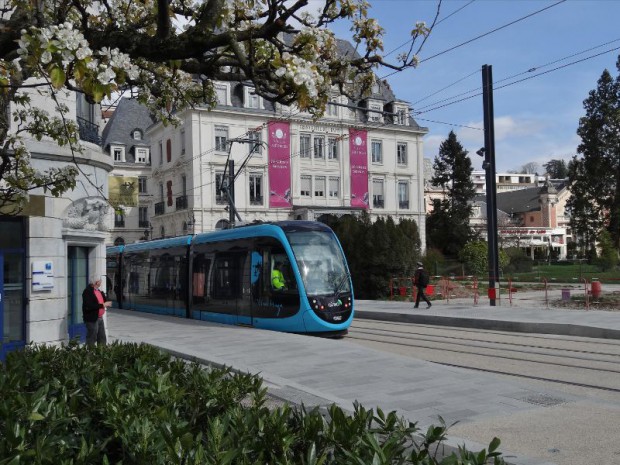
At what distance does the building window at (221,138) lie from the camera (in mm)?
51625

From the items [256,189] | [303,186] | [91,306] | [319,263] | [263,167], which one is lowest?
[91,306]

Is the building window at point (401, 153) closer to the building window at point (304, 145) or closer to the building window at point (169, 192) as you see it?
the building window at point (304, 145)

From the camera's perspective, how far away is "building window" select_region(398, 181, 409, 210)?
5975cm

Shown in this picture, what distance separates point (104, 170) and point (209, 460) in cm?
1358

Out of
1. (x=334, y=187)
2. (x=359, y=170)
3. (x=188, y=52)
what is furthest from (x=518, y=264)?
(x=188, y=52)

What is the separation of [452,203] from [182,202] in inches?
1271

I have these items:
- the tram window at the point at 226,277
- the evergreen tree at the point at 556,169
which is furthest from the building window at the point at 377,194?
the evergreen tree at the point at 556,169

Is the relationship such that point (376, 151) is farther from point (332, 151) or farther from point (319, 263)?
point (319, 263)

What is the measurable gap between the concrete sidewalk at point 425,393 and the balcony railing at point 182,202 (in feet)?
121

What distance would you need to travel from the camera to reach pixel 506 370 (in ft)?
37.6

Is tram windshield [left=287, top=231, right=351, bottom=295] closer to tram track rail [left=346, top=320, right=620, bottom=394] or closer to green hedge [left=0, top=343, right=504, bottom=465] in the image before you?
→ tram track rail [left=346, top=320, right=620, bottom=394]

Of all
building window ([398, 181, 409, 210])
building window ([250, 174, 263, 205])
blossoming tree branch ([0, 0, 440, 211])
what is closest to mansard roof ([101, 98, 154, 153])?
building window ([250, 174, 263, 205])

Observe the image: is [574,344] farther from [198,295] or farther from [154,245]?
[154,245]

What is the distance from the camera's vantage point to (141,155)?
222 feet
